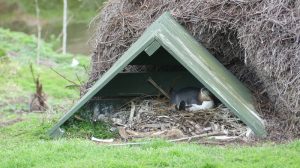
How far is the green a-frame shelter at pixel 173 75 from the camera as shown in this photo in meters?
10.6

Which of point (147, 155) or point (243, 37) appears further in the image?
point (243, 37)

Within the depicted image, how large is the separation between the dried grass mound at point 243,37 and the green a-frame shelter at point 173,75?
337mm

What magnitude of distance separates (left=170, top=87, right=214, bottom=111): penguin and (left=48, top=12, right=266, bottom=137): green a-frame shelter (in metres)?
0.26

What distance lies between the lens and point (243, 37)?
1189cm

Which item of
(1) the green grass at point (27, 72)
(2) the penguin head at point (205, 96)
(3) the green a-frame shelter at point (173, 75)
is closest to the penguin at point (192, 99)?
(2) the penguin head at point (205, 96)

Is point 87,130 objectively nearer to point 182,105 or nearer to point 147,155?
point 182,105

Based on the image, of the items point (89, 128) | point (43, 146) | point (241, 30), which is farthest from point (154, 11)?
point (43, 146)

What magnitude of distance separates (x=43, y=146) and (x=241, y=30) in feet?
13.4

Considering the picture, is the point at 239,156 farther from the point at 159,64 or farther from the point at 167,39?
the point at 159,64

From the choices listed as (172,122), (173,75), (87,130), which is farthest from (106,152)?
(173,75)

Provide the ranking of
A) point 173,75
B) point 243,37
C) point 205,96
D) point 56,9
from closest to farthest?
point 205,96
point 243,37
point 173,75
point 56,9

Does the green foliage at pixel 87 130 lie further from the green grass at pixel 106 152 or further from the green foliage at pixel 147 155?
the green foliage at pixel 147 155

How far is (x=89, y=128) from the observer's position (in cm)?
1159

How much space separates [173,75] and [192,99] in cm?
154
